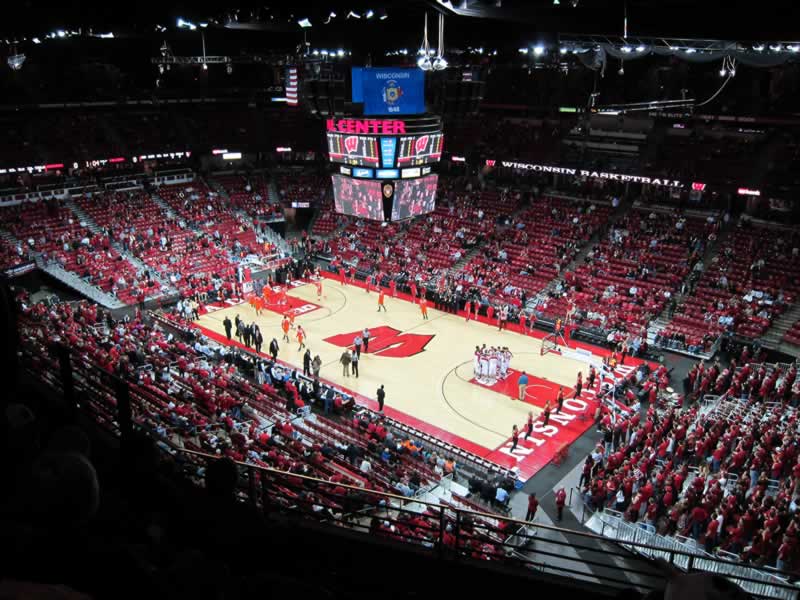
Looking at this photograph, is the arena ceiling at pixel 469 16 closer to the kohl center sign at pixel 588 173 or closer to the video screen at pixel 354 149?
the video screen at pixel 354 149

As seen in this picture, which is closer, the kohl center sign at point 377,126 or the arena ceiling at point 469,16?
the arena ceiling at point 469,16

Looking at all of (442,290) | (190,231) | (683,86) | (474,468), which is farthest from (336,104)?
(683,86)

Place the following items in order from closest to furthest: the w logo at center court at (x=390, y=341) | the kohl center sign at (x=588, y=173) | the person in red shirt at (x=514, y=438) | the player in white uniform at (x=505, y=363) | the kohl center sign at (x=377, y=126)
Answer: the person in red shirt at (x=514, y=438), the kohl center sign at (x=377, y=126), the player in white uniform at (x=505, y=363), the w logo at center court at (x=390, y=341), the kohl center sign at (x=588, y=173)

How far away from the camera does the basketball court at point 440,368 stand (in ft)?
61.0

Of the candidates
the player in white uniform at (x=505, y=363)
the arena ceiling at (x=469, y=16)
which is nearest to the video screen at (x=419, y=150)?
the arena ceiling at (x=469, y=16)

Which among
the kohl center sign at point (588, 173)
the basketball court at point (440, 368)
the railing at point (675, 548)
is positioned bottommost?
the basketball court at point (440, 368)

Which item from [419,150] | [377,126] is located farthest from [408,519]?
[419,150]

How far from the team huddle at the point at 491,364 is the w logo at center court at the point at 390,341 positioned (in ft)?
10.2

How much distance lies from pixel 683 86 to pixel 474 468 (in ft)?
84.9

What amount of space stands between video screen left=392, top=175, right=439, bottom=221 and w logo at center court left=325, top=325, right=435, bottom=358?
560 centimetres

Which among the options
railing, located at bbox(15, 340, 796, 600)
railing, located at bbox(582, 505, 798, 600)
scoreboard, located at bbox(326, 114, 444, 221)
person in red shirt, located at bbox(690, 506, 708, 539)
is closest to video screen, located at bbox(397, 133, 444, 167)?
scoreboard, located at bbox(326, 114, 444, 221)

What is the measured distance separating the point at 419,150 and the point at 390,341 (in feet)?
28.0

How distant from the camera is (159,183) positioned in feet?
125

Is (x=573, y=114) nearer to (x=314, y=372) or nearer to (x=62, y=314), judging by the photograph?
(x=314, y=372)
